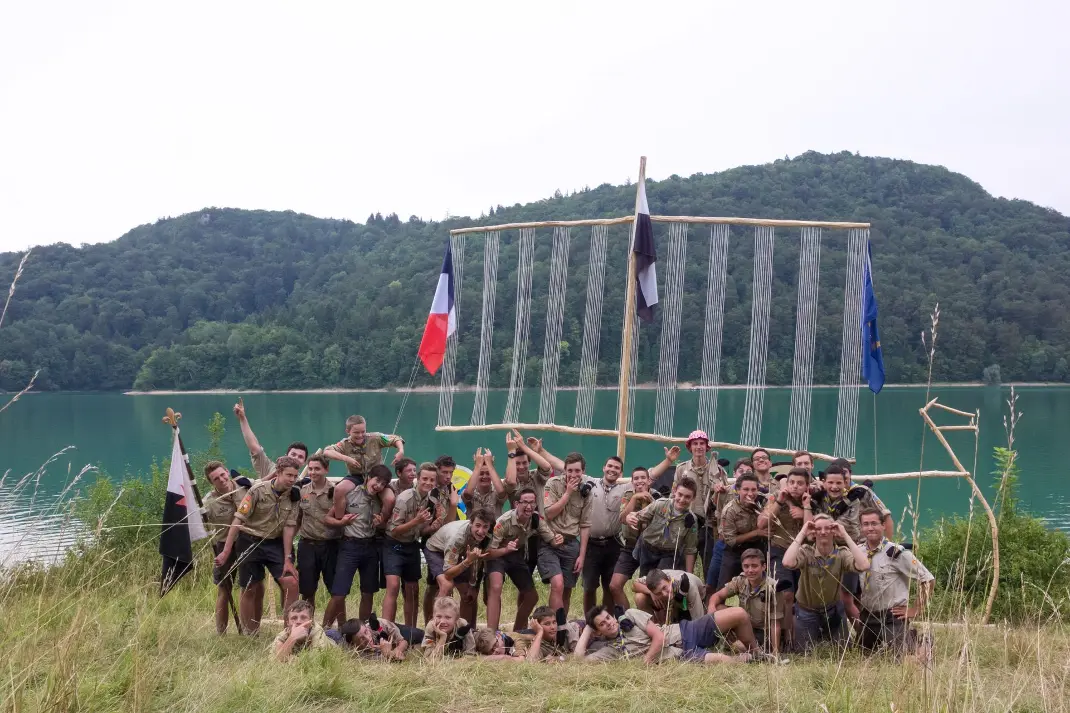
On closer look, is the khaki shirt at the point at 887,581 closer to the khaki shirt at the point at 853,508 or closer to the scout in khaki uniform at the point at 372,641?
the khaki shirt at the point at 853,508

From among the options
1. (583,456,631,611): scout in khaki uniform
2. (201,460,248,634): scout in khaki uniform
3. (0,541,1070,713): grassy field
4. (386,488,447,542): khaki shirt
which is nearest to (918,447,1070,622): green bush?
(0,541,1070,713): grassy field

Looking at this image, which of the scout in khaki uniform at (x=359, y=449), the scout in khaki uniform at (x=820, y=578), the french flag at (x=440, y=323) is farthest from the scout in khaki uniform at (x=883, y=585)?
the french flag at (x=440, y=323)

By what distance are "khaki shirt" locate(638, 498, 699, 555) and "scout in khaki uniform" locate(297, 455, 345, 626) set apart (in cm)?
242

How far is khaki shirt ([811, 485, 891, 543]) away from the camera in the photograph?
6492 millimetres

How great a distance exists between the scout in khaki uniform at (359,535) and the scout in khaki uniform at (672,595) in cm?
209

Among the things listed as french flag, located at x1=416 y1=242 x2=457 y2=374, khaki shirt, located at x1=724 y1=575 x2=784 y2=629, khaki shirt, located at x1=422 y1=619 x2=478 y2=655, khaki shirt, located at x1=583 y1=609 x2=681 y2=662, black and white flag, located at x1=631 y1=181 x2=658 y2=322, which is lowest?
khaki shirt, located at x1=422 y1=619 x2=478 y2=655

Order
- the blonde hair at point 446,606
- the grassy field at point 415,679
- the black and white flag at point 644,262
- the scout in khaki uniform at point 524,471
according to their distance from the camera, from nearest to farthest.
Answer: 1. the grassy field at point 415,679
2. the blonde hair at point 446,606
3. the scout in khaki uniform at point 524,471
4. the black and white flag at point 644,262

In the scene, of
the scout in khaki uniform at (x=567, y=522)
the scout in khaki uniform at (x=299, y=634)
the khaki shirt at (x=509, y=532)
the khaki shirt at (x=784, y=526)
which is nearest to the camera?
the scout in khaki uniform at (x=299, y=634)

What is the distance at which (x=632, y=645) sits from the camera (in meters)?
6.04

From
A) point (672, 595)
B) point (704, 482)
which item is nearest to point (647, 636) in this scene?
point (672, 595)

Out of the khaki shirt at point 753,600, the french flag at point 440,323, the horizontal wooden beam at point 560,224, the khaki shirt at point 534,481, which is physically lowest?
the khaki shirt at point 753,600

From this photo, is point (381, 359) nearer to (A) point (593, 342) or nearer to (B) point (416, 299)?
(B) point (416, 299)

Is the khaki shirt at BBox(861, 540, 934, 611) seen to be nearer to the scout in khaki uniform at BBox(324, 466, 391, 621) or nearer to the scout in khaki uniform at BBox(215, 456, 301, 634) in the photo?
the scout in khaki uniform at BBox(324, 466, 391, 621)

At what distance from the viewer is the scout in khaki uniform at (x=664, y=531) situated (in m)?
7.19
